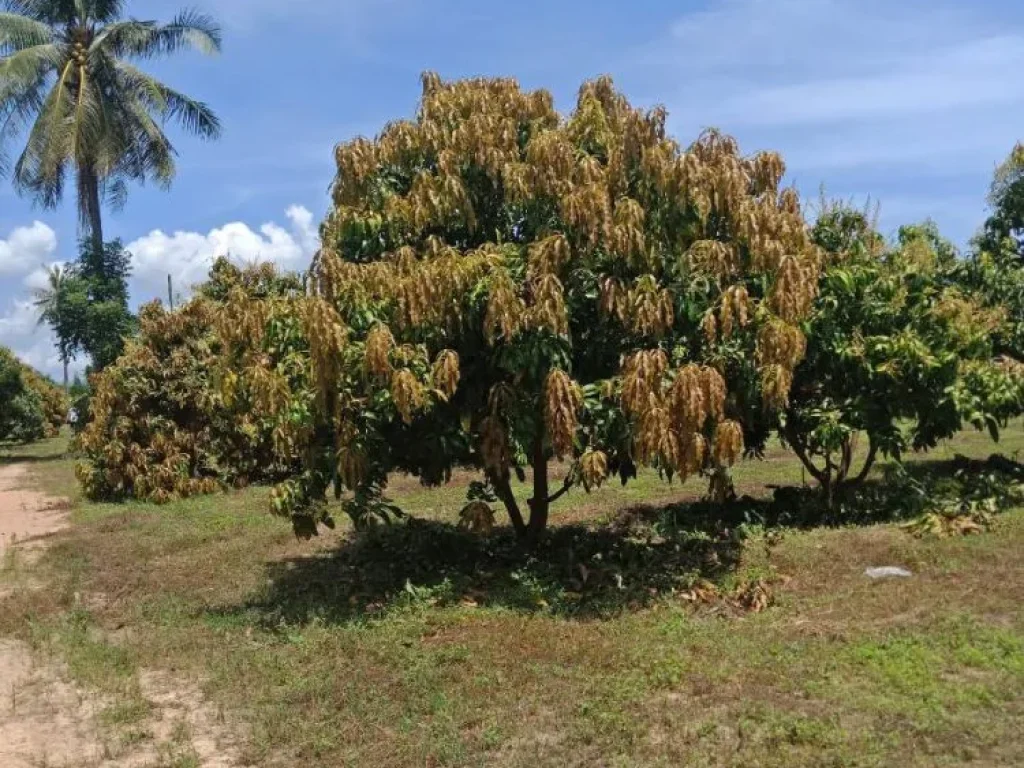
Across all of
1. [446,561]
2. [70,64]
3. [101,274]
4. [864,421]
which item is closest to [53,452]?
[101,274]

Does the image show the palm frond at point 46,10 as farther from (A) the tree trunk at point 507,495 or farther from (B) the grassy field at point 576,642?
(A) the tree trunk at point 507,495

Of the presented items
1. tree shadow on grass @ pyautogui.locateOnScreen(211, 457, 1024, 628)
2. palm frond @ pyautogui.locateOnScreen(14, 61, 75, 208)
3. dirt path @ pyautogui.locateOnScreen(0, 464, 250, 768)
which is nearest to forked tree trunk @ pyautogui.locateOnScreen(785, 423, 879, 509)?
tree shadow on grass @ pyautogui.locateOnScreen(211, 457, 1024, 628)

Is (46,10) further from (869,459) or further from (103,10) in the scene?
(869,459)

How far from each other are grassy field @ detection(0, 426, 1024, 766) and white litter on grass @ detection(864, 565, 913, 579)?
0.35ft

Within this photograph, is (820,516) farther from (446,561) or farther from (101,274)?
(101,274)

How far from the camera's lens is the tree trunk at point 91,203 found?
73.4 feet

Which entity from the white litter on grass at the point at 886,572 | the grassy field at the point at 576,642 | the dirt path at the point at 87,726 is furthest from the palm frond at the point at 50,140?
the white litter on grass at the point at 886,572

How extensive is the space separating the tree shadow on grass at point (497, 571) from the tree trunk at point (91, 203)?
16.0m

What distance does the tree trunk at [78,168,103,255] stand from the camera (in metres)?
22.4

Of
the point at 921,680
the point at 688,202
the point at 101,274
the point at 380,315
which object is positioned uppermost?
the point at 101,274

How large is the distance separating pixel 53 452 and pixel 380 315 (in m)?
26.9

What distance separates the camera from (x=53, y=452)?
30.0 metres

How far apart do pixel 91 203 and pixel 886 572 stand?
2098 cm

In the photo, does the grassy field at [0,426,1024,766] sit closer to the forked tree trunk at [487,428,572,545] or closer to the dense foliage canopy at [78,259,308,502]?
the forked tree trunk at [487,428,572,545]
